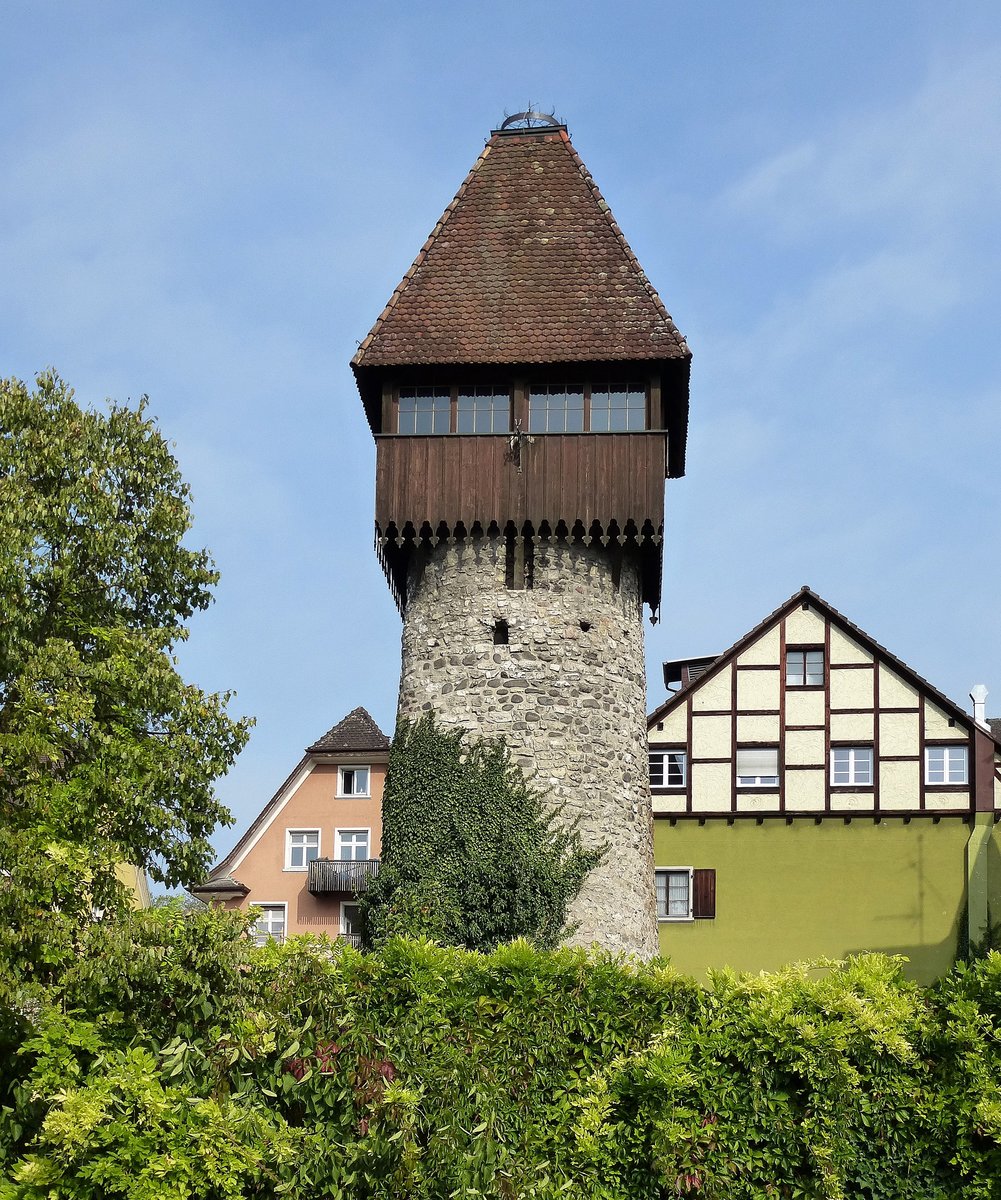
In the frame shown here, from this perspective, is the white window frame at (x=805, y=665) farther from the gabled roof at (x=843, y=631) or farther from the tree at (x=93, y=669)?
the tree at (x=93, y=669)

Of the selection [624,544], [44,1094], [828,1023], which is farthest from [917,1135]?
[624,544]

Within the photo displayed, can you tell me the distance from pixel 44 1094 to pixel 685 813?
1486 centimetres

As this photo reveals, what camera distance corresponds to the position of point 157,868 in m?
16.0

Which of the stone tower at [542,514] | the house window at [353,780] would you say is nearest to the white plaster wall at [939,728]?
the stone tower at [542,514]

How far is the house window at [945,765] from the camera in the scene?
2631 cm

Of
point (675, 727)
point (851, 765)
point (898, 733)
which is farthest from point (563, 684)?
point (898, 733)

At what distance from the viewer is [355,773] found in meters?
35.4

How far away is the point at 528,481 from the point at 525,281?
110 inches

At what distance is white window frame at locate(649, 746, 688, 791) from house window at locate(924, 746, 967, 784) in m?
3.51

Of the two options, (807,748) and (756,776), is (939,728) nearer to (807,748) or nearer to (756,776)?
(807,748)

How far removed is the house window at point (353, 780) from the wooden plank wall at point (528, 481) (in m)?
14.4

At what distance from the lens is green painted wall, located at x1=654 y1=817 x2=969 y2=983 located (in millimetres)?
25828

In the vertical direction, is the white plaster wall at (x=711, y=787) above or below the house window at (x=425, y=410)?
below

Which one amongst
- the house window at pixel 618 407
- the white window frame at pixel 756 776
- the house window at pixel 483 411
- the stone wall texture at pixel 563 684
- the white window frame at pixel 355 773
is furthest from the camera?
the white window frame at pixel 355 773
